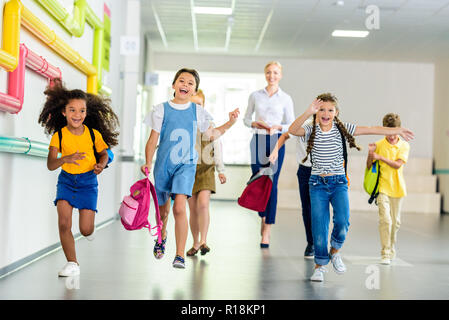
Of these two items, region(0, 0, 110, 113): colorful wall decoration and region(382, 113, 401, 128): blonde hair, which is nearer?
region(0, 0, 110, 113): colorful wall decoration

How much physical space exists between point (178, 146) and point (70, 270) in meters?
0.94

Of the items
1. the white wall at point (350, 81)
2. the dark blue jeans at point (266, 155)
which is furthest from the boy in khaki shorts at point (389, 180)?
the white wall at point (350, 81)

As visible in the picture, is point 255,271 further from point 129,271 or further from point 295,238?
point 295,238

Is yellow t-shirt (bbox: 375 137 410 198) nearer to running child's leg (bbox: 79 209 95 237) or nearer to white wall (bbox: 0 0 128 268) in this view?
running child's leg (bbox: 79 209 95 237)

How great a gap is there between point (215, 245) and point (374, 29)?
6272 mm

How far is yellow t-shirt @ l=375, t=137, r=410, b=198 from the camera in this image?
4.33 m

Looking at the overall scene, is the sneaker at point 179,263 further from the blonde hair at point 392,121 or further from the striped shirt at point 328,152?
the blonde hair at point 392,121

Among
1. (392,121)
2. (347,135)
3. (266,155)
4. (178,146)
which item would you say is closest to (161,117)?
(178,146)

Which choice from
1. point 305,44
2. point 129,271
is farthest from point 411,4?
point 129,271

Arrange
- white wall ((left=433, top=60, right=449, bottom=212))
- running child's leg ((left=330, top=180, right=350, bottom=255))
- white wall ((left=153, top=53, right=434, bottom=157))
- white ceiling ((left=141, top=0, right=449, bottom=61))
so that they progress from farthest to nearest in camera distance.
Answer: white wall ((left=153, top=53, right=434, bottom=157)) < white wall ((left=433, top=60, right=449, bottom=212)) < white ceiling ((left=141, top=0, right=449, bottom=61)) < running child's leg ((left=330, top=180, right=350, bottom=255))

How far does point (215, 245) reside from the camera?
484cm

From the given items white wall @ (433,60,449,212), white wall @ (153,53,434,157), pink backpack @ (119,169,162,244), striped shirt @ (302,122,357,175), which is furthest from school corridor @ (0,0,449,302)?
white wall @ (153,53,434,157)

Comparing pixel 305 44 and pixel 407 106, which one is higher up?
pixel 305 44

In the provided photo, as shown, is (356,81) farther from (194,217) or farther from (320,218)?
(320,218)
